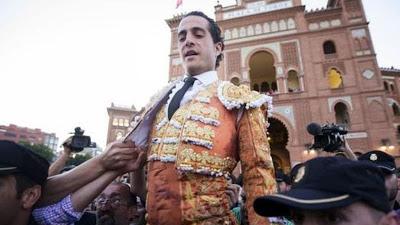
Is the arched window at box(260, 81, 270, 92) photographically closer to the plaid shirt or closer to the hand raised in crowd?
the hand raised in crowd

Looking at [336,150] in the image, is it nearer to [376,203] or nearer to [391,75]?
[376,203]

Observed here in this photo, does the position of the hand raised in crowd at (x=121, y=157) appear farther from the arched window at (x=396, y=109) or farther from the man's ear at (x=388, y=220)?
the arched window at (x=396, y=109)

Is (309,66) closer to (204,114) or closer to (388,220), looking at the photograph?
(204,114)

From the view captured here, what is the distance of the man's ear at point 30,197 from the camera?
155 centimetres

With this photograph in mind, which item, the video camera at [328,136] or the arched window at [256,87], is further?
the arched window at [256,87]

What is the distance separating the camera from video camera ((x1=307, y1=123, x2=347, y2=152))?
435 cm

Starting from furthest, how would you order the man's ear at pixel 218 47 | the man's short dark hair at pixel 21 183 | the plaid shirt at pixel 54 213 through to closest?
the man's ear at pixel 218 47 < the plaid shirt at pixel 54 213 < the man's short dark hair at pixel 21 183

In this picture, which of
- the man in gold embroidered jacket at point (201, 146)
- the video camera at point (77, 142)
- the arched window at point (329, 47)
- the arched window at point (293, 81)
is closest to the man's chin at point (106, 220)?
the man in gold embroidered jacket at point (201, 146)

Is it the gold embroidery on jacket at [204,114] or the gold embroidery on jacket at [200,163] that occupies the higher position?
the gold embroidery on jacket at [204,114]

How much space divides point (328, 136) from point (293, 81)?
604 inches

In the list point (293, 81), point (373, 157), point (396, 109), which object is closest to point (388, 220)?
point (373, 157)

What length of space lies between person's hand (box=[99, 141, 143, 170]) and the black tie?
37 cm

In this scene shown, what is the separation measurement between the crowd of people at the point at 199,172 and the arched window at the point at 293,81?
17381 mm

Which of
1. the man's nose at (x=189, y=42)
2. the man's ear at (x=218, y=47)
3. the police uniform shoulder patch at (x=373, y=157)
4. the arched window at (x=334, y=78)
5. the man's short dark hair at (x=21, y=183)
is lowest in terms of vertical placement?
the man's short dark hair at (x=21, y=183)
